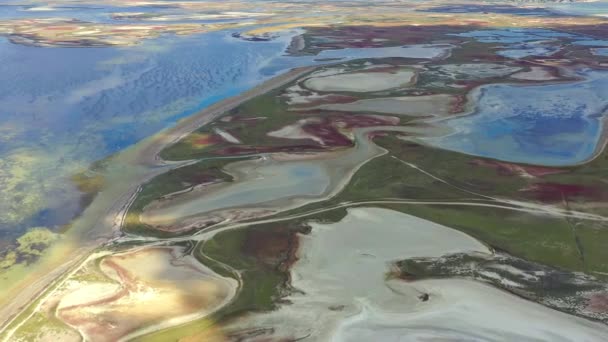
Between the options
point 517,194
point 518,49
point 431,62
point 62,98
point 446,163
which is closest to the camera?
point 517,194

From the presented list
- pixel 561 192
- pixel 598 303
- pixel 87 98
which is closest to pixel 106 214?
pixel 598 303

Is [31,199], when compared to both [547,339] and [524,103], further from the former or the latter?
[524,103]

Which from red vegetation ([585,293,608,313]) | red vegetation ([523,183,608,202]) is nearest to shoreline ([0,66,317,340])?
red vegetation ([585,293,608,313])

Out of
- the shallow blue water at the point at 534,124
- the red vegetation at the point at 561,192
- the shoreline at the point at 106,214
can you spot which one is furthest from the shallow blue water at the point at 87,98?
the red vegetation at the point at 561,192

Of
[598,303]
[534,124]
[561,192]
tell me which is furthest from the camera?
[534,124]

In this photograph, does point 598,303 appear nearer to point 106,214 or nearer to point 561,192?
point 561,192

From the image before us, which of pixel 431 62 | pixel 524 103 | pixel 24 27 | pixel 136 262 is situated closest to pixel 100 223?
pixel 136 262
